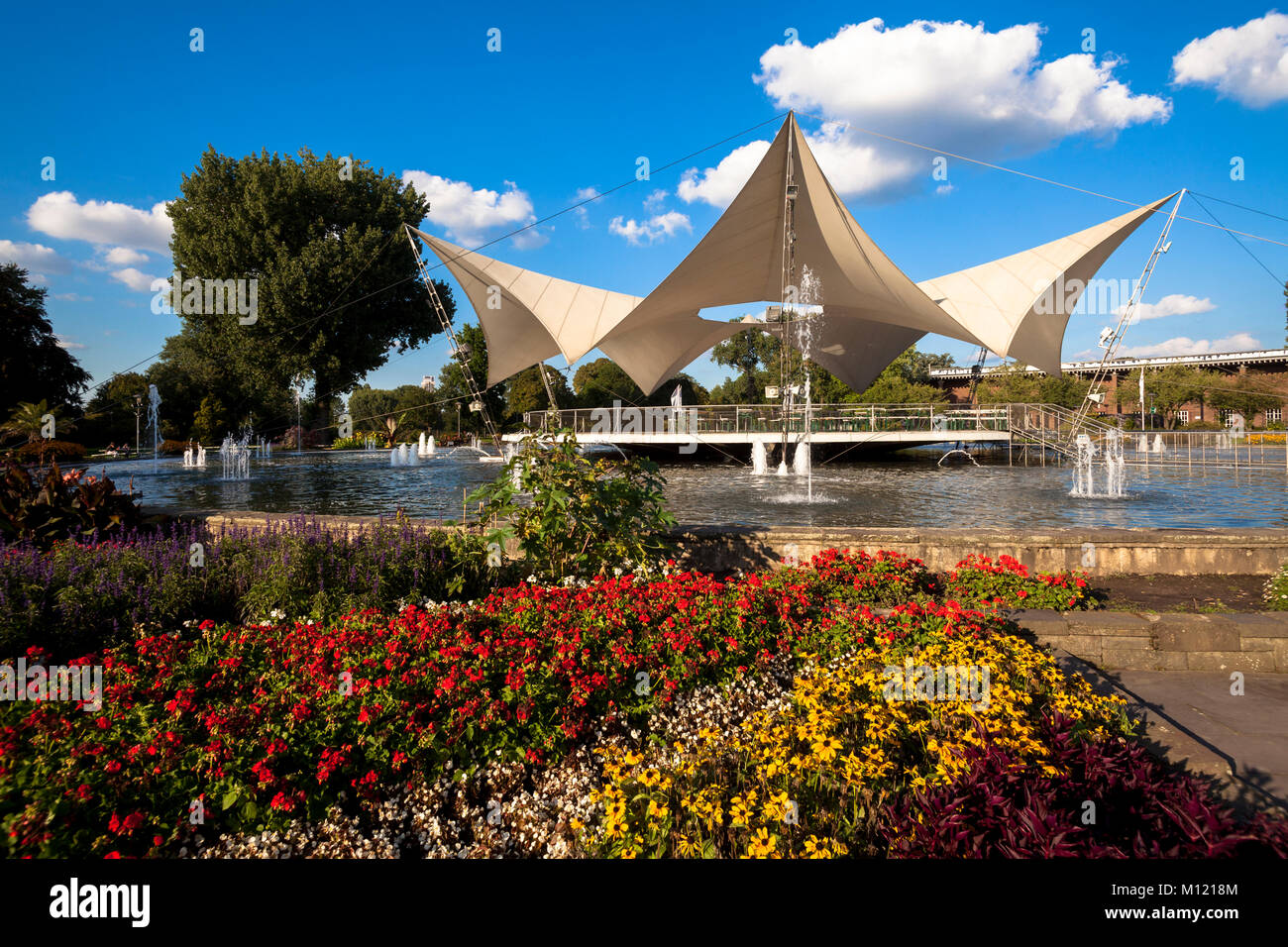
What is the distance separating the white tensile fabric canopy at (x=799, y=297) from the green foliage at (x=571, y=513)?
11605 millimetres

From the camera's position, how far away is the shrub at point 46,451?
18.5 metres

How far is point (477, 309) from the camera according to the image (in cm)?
2369

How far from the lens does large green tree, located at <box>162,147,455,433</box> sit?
1057 inches

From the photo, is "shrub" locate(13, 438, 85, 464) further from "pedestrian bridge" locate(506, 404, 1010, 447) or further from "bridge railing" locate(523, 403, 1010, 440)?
"bridge railing" locate(523, 403, 1010, 440)

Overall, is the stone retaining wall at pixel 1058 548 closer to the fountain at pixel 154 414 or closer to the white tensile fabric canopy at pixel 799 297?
the white tensile fabric canopy at pixel 799 297

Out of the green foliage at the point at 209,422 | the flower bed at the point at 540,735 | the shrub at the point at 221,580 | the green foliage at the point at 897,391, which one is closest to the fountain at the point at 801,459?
the green foliage at the point at 897,391

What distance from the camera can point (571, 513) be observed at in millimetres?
5020

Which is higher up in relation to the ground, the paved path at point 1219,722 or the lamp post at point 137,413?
the lamp post at point 137,413

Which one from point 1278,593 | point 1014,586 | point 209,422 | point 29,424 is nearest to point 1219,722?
point 1014,586

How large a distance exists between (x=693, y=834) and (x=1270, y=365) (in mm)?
91293

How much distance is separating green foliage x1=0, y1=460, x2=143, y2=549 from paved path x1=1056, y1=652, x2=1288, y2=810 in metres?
7.84

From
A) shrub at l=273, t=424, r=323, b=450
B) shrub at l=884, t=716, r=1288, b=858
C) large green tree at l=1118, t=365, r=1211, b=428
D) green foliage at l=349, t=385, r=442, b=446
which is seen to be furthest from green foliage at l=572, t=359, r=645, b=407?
shrub at l=884, t=716, r=1288, b=858

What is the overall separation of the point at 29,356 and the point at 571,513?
3560 cm

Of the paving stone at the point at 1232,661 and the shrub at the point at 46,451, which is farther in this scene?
the shrub at the point at 46,451
